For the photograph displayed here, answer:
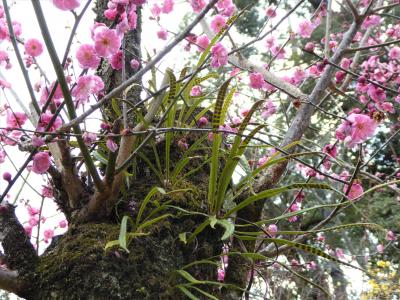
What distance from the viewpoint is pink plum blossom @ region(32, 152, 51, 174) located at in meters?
1.28

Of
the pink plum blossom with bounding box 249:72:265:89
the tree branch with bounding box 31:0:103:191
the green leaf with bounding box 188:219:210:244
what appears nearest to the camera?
the tree branch with bounding box 31:0:103:191

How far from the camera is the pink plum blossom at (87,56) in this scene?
1.24 m

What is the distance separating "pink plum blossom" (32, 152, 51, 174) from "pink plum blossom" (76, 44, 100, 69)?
301mm

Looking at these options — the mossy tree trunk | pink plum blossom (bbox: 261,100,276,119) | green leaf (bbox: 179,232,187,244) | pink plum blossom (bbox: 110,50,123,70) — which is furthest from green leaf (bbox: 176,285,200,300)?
pink plum blossom (bbox: 261,100,276,119)

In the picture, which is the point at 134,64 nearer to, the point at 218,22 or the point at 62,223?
the point at 218,22

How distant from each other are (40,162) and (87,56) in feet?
1.17

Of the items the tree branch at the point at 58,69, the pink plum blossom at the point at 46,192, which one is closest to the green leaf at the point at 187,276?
the tree branch at the point at 58,69

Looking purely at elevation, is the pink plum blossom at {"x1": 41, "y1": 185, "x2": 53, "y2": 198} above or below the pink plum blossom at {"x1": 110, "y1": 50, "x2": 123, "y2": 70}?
below

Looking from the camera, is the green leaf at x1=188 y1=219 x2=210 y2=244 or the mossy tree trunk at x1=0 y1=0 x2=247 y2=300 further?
the green leaf at x1=188 y1=219 x2=210 y2=244

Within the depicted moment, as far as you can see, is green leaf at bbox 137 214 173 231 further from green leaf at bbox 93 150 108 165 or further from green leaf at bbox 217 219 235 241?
green leaf at bbox 93 150 108 165

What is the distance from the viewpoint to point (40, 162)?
129 centimetres

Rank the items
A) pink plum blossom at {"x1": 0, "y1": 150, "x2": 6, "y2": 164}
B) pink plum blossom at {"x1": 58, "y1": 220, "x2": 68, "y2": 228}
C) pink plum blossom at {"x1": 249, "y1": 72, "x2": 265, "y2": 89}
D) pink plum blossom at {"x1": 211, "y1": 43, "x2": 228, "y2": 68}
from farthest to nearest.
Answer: pink plum blossom at {"x1": 58, "y1": 220, "x2": 68, "y2": 228} < pink plum blossom at {"x1": 249, "y1": 72, "x2": 265, "y2": 89} < pink plum blossom at {"x1": 0, "y1": 150, "x2": 6, "y2": 164} < pink plum blossom at {"x1": 211, "y1": 43, "x2": 228, "y2": 68}

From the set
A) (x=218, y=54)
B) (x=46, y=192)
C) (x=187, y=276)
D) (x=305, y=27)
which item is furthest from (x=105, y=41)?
(x=305, y=27)

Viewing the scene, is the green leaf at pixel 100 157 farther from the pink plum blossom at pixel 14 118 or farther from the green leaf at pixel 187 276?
the green leaf at pixel 187 276
